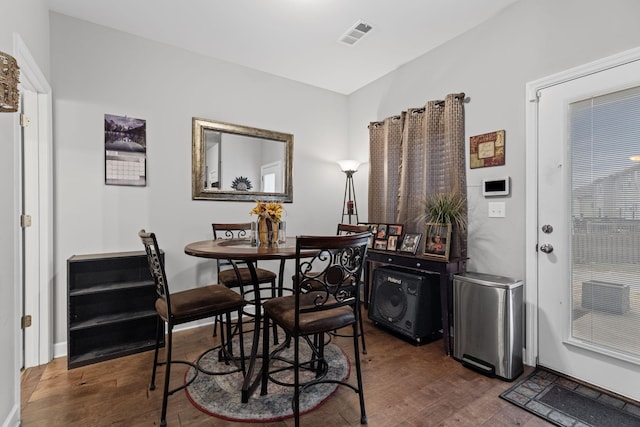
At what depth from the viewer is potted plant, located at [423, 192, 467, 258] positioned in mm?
2639

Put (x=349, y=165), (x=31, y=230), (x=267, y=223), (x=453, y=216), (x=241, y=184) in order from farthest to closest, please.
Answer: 1. (x=349, y=165)
2. (x=241, y=184)
3. (x=453, y=216)
4. (x=31, y=230)
5. (x=267, y=223)

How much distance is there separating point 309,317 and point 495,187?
1.92 m

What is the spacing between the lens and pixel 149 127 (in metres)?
2.85

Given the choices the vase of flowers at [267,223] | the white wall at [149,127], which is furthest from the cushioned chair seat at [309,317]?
the white wall at [149,127]


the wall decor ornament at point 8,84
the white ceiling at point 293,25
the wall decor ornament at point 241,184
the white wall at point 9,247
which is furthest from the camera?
the wall decor ornament at point 241,184

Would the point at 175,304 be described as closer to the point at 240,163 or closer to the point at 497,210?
the point at 240,163

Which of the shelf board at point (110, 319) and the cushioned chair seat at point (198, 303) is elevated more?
the cushioned chair seat at point (198, 303)

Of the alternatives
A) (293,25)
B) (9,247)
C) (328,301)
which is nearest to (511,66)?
(293,25)

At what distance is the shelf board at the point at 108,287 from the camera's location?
2.31m

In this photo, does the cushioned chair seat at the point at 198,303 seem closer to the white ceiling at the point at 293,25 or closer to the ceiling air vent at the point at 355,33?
the white ceiling at the point at 293,25

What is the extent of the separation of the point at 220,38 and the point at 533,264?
3.33 meters

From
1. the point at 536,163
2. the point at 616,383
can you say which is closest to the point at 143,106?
the point at 536,163

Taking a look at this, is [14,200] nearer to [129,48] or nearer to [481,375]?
[129,48]

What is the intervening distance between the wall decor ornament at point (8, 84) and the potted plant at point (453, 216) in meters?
2.76
